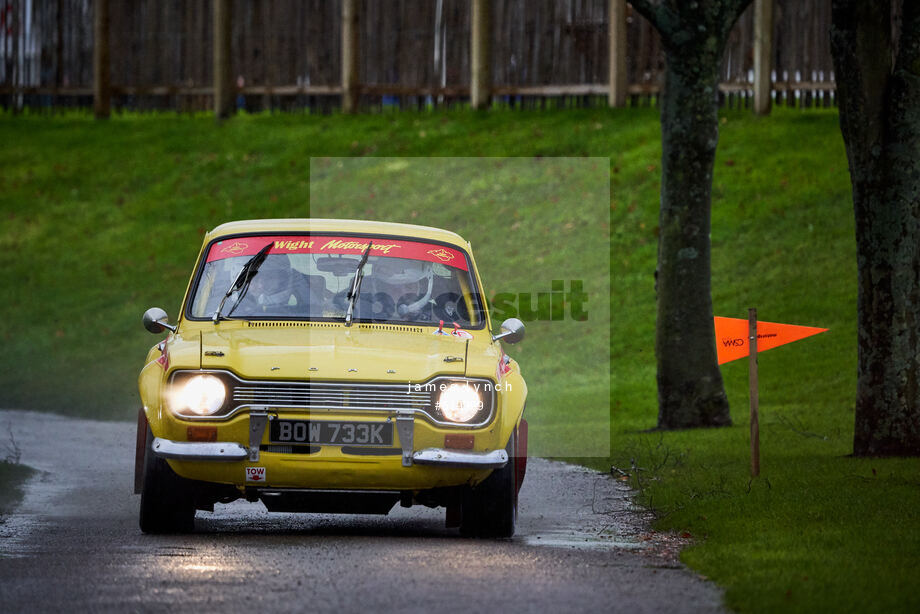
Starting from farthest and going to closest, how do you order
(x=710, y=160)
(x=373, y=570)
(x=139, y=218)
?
(x=139, y=218)
(x=710, y=160)
(x=373, y=570)

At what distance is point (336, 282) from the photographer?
428 inches

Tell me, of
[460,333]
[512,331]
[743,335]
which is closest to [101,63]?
[743,335]

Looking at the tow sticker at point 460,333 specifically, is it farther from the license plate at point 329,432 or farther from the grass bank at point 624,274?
the grass bank at point 624,274

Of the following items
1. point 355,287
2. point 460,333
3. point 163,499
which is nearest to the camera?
point 163,499

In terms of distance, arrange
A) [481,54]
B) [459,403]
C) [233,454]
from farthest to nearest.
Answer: [481,54]
[459,403]
[233,454]

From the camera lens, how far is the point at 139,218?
29.6 metres

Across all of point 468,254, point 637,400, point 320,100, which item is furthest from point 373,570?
point 320,100

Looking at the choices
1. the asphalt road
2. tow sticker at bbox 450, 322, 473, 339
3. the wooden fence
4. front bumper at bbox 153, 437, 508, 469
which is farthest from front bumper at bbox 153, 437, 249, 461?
the wooden fence

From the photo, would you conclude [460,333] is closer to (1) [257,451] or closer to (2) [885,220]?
(1) [257,451]

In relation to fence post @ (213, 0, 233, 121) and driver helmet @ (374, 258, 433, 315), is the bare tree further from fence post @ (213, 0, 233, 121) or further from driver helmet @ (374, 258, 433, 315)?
fence post @ (213, 0, 233, 121)

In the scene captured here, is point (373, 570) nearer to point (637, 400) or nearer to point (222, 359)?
point (222, 359)

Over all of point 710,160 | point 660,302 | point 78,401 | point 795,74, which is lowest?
point 78,401

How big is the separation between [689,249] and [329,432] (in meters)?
8.48

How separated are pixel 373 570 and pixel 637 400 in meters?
11.8
